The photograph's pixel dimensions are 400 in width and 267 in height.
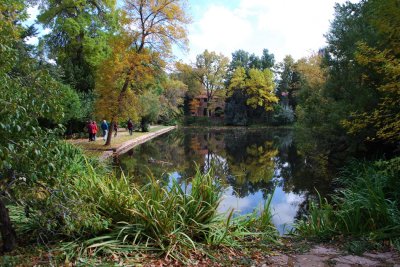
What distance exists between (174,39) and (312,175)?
10132 mm

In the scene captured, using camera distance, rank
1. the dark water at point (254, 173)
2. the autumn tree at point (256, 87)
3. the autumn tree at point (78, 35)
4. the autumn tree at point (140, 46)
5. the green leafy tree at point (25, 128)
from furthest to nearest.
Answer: the autumn tree at point (256, 87) → the autumn tree at point (78, 35) → the autumn tree at point (140, 46) → the dark water at point (254, 173) → the green leafy tree at point (25, 128)

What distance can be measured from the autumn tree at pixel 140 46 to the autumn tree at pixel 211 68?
1459 inches

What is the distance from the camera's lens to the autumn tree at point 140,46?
18203 millimetres

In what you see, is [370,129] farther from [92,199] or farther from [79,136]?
[79,136]

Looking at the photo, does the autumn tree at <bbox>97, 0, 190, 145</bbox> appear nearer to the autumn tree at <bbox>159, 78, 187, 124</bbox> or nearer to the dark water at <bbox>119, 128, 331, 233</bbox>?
→ the dark water at <bbox>119, 128, 331, 233</bbox>

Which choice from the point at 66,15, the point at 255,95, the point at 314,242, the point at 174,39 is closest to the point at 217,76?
the point at 255,95

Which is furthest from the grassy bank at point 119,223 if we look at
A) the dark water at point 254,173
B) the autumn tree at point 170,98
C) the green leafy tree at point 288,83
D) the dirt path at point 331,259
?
the green leafy tree at point 288,83

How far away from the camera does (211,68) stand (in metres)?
56.5

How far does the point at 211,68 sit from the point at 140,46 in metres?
38.3

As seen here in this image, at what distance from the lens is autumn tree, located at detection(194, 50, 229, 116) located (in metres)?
55.7

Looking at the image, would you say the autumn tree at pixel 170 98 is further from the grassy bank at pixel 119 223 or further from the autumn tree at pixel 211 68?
the grassy bank at pixel 119 223

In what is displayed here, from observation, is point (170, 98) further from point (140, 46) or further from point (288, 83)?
point (140, 46)

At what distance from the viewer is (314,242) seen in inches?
191

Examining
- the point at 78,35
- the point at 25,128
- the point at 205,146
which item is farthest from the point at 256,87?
the point at 25,128
